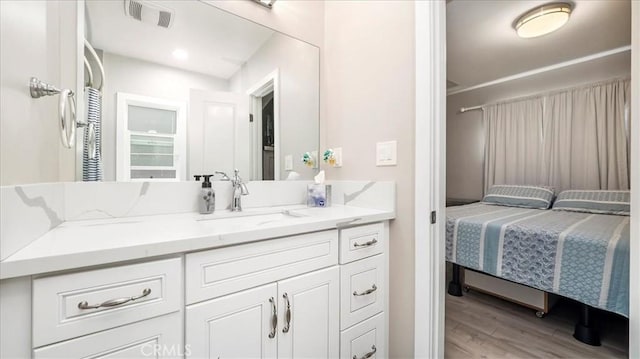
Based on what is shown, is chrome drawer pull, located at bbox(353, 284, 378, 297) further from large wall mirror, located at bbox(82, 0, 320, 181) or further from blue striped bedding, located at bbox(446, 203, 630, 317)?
blue striped bedding, located at bbox(446, 203, 630, 317)

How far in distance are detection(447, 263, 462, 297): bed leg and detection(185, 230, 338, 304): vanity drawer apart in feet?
6.34

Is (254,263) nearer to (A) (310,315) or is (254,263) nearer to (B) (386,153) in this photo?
(A) (310,315)

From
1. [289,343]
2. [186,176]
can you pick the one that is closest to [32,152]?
[186,176]

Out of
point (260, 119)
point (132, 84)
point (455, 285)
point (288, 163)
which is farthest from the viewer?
point (455, 285)

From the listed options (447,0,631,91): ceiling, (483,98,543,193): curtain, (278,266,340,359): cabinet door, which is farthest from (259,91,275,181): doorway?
(483,98,543,193): curtain

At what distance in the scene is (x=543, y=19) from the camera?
84.8 inches

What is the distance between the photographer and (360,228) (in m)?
1.14

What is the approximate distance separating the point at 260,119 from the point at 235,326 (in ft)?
3.40

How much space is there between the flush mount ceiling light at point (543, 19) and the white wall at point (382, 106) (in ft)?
5.77

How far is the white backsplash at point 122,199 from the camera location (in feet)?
2.01

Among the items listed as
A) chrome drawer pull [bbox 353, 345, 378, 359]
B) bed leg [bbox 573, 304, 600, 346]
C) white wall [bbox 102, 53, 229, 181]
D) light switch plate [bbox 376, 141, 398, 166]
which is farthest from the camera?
bed leg [bbox 573, 304, 600, 346]

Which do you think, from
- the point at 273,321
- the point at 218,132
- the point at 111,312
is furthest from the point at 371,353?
the point at 218,132

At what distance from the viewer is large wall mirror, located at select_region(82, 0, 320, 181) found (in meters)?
1.08

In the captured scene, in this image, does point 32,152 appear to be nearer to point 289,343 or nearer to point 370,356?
point 289,343
